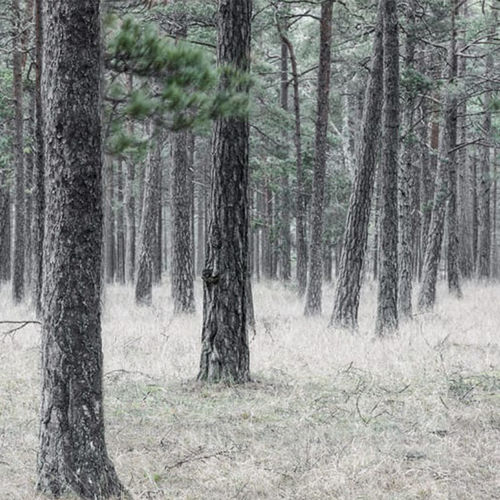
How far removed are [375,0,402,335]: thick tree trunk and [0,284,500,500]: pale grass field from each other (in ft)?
2.20

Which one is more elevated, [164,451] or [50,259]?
[50,259]

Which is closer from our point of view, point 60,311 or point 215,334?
point 60,311

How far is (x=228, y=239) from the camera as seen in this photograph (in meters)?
7.69

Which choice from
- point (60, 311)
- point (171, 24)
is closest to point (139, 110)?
point (60, 311)

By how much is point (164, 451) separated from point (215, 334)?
7.75 feet

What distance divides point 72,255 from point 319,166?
430 inches

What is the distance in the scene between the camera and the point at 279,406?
6941 mm

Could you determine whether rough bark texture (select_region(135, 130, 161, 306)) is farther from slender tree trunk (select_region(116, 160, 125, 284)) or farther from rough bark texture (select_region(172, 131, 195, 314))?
slender tree trunk (select_region(116, 160, 125, 284))

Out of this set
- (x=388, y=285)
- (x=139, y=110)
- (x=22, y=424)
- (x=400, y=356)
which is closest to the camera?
(x=139, y=110)

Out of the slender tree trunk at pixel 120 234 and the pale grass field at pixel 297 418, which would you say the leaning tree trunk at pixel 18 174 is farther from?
the slender tree trunk at pixel 120 234

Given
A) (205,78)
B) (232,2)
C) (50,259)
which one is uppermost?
(232,2)

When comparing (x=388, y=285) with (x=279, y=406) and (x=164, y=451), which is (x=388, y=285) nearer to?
(x=279, y=406)

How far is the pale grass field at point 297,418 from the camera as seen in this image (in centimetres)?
489

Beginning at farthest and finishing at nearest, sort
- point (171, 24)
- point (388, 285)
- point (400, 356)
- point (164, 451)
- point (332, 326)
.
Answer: point (171, 24)
point (332, 326)
point (388, 285)
point (400, 356)
point (164, 451)
